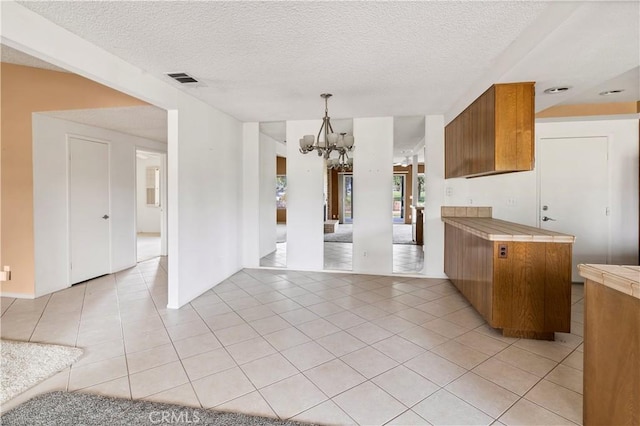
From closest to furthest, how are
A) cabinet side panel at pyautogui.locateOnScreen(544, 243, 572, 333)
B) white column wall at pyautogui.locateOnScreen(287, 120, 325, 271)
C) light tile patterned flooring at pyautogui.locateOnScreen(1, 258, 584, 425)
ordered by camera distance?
light tile patterned flooring at pyautogui.locateOnScreen(1, 258, 584, 425), cabinet side panel at pyautogui.locateOnScreen(544, 243, 572, 333), white column wall at pyautogui.locateOnScreen(287, 120, 325, 271)

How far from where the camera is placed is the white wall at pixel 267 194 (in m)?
5.98

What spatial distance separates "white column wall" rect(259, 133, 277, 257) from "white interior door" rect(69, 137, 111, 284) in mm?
2572

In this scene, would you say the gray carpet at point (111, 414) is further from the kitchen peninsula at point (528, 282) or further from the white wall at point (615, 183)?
the white wall at point (615, 183)

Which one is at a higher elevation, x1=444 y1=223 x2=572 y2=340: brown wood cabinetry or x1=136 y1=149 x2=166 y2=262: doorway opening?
x1=136 y1=149 x2=166 y2=262: doorway opening

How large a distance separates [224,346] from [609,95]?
16.5ft

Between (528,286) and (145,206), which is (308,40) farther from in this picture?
(145,206)

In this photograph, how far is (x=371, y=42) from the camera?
7.66ft

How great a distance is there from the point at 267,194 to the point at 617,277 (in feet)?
18.4

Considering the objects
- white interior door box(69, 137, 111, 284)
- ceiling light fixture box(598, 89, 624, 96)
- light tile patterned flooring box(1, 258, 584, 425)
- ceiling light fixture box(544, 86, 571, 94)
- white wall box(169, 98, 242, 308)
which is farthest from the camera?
white interior door box(69, 137, 111, 284)

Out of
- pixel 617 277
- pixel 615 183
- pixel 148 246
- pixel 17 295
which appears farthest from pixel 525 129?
pixel 148 246

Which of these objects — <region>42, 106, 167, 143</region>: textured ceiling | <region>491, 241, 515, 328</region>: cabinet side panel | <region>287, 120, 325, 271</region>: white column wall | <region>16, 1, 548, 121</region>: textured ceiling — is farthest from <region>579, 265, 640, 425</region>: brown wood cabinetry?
<region>42, 106, 167, 143</region>: textured ceiling

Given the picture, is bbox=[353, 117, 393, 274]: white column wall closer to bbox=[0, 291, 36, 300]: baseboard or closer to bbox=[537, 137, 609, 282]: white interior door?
bbox=[537, 137, 609, 282]: white interior door

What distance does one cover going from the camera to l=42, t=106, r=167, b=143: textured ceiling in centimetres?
374

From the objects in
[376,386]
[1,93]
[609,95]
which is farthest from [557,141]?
[1,93]
